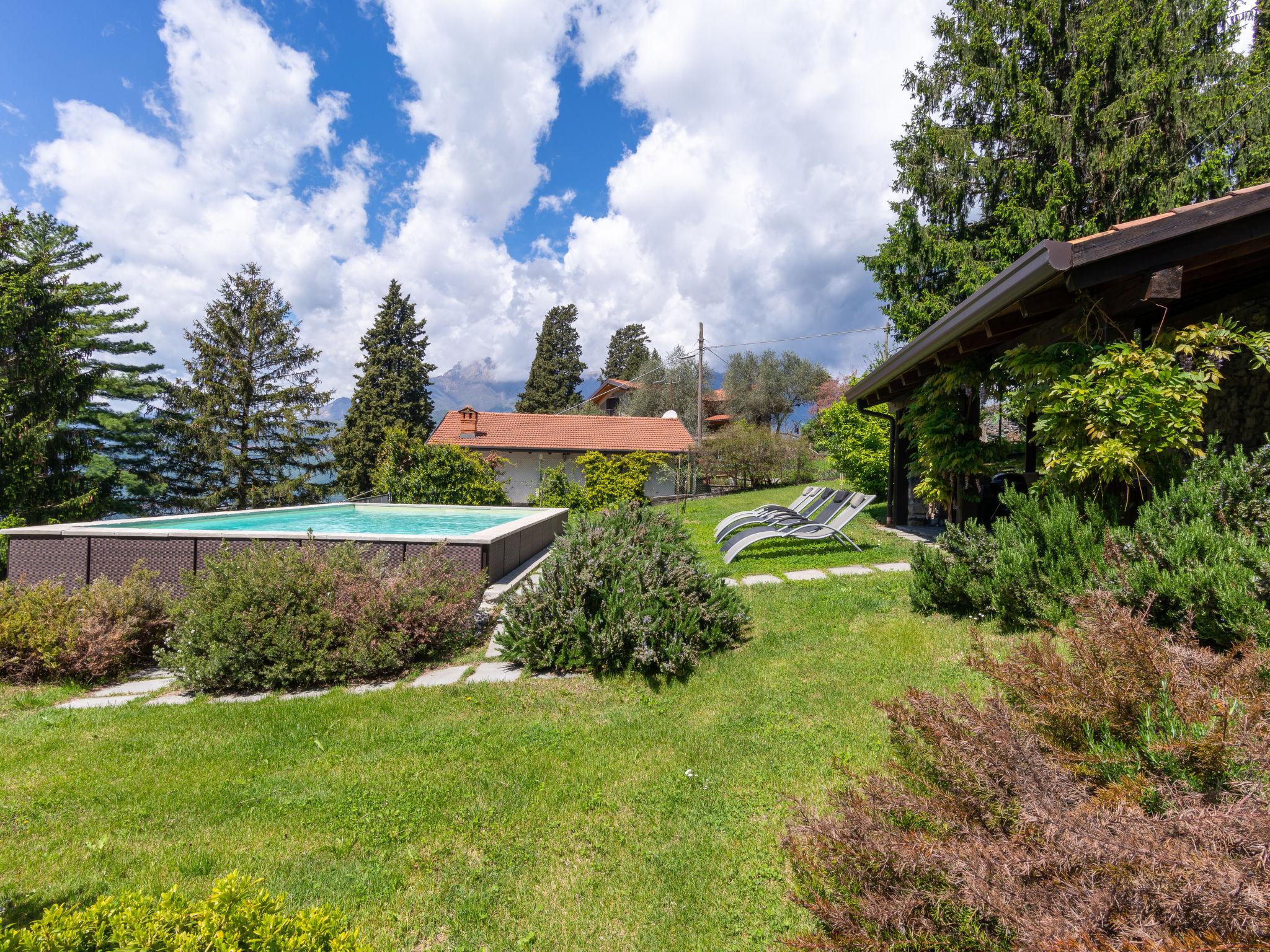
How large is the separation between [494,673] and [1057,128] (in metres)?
17.0

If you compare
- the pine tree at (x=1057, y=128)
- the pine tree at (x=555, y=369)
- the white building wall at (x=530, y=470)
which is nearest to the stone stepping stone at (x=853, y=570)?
the pine tree at (x=1057, y=128)

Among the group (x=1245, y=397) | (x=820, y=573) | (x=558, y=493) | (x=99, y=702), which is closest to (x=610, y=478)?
(x=558, y=493)

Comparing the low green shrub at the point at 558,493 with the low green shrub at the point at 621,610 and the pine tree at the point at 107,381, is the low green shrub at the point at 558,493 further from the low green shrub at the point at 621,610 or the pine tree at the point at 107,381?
the pine tree at the point at 107,381

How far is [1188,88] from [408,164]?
18105 mm

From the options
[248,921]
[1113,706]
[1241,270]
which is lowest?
[248,921]

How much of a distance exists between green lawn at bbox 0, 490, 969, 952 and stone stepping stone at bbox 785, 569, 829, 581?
2051 mm

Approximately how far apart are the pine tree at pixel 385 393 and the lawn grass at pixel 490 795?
84.7 feet

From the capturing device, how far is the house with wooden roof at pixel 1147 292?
4.20 m

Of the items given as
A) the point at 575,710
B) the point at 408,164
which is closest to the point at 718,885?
the point at 575,710

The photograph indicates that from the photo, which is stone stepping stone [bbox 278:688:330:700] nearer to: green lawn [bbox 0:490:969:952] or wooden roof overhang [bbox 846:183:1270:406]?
green lawn [bbox 0:490:969:952]

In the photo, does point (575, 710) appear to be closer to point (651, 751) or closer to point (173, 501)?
point (651, 751)

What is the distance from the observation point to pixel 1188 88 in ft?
45.1

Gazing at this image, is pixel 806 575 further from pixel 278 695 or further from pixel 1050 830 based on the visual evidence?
pixel 1050 830

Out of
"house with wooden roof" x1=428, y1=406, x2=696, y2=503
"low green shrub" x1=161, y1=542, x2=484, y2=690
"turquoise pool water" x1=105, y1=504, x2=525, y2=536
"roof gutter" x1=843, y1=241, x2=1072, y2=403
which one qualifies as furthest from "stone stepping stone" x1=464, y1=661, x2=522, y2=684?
"house with wooden roof" x1=428, y1=406, x2=696, y2=503
